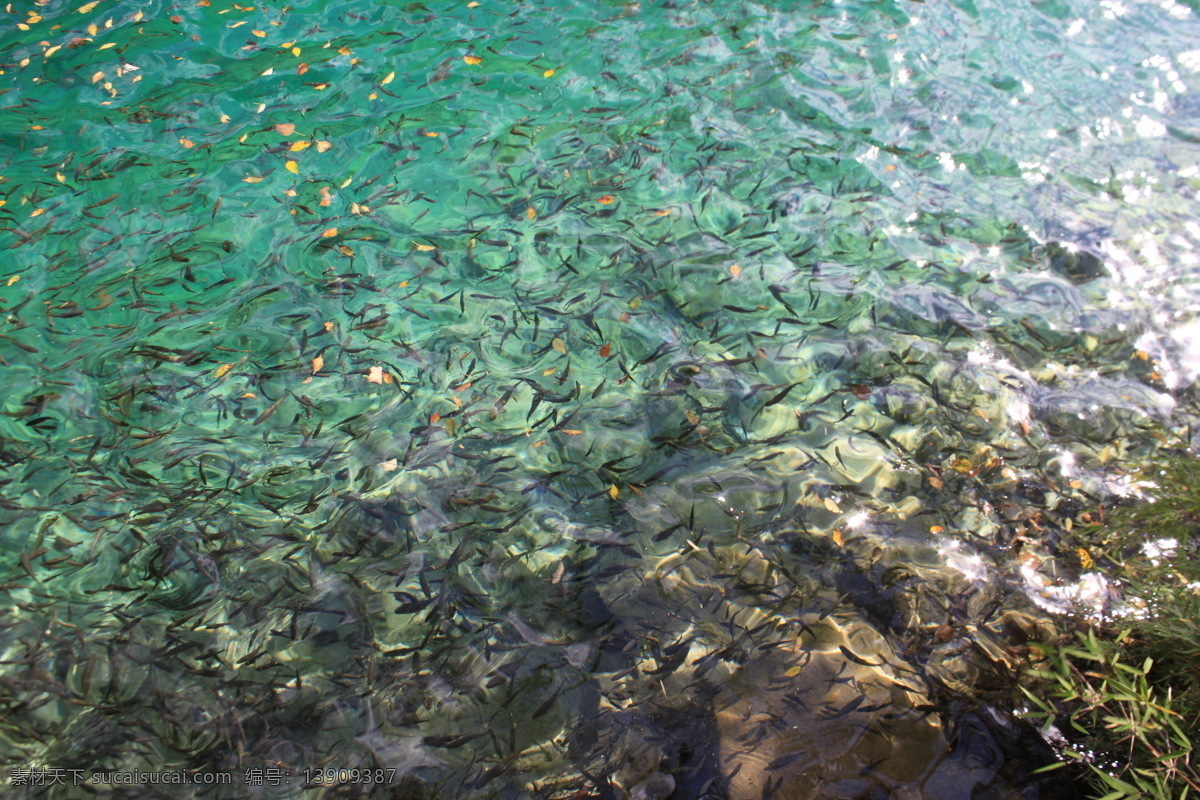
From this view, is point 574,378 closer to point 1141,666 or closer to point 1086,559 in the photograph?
point 1086,559

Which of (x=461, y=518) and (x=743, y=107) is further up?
(x=743, y=107)

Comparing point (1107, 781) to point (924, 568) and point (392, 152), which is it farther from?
point (392, 152)

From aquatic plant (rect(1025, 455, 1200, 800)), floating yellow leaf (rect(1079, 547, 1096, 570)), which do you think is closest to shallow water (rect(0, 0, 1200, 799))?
floating yellow leaf (rect(1079, 547, 1096, 570))

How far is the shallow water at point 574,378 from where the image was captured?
2.94m

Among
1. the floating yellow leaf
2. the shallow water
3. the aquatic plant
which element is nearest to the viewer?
the aquatic plant

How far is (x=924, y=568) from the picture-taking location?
10.9ft

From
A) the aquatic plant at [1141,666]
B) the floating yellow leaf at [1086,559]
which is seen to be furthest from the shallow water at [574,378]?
the aquatic plant at [1141,666]

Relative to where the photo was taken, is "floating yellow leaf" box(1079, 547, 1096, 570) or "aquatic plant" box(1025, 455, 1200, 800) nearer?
"aquatic plant" box(1025, 455, 1200, 800)

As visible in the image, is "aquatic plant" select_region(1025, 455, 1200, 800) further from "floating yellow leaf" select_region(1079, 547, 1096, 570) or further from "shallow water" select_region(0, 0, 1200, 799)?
"shallow water" select_region(0, 0, 1200, 799)

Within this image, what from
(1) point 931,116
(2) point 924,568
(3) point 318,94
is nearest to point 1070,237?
(1) point 931,116

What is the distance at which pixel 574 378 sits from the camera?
13.3ft

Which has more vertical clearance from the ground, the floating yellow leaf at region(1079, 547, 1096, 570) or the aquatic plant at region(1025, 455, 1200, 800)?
the aquatic plant at region(1025, 455, 1200, 800)

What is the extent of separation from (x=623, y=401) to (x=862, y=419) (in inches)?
49.2

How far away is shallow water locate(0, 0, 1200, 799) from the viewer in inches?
116
